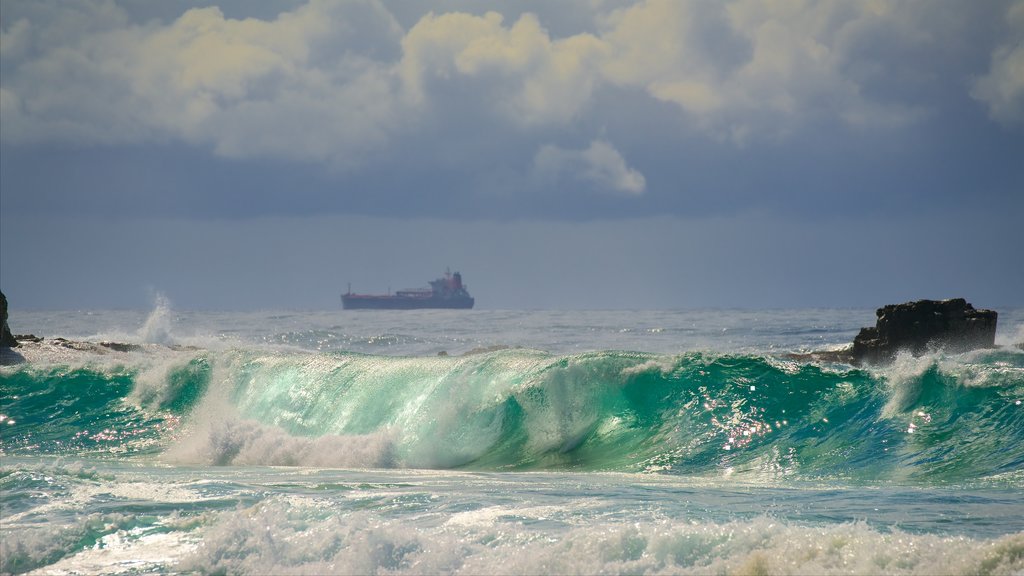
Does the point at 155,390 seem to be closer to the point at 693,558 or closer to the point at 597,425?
the point at 597,425

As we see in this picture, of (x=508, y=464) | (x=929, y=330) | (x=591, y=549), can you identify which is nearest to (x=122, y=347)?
(x=508, y=464)

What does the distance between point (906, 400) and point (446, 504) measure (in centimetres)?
809

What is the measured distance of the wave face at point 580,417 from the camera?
42.3 ft

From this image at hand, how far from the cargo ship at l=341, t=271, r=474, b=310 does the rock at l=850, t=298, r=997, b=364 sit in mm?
121103

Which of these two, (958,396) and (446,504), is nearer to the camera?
(446,504)

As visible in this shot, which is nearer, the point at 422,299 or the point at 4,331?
the point at 4,331

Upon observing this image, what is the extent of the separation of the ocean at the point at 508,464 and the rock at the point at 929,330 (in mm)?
944

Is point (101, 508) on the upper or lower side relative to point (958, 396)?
lower

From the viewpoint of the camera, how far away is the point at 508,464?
13.8 m

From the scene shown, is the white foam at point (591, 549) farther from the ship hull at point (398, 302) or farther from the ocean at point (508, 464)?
the ship hull at point (398, 302)

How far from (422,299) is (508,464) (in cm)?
12699

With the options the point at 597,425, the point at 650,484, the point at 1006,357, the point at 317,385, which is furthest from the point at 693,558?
the point at 1006,357

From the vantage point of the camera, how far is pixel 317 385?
59.4 feet

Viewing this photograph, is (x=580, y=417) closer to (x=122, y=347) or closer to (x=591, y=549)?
(x=591, y=549)
